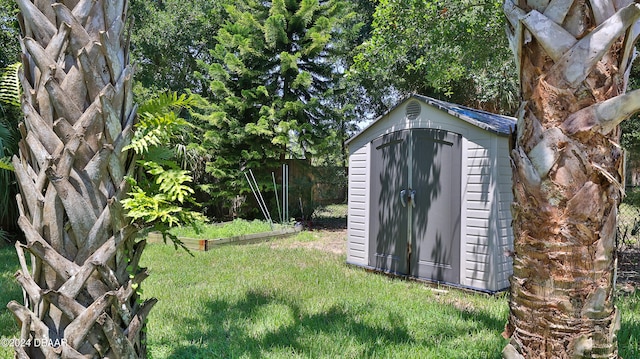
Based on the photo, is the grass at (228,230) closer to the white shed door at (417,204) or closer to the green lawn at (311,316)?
the green lawn at (311,316)

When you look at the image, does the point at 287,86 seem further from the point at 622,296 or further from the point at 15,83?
the point at 15,83

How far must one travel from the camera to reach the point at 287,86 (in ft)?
40.1

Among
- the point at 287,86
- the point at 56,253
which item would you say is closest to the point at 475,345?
the point at 56,253

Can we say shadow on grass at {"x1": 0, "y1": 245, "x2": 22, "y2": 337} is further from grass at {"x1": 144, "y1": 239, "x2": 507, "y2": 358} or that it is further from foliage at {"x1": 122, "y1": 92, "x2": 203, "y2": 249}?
foliage at {"x1": 122, "y1": 92, "x2": 203, "y2": 249}

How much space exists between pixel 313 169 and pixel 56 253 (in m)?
11.3

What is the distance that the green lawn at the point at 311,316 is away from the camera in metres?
3.26

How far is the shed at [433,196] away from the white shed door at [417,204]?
14mm

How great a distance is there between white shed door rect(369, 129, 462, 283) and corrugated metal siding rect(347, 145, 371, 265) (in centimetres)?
14

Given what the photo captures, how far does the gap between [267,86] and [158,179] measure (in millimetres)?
11075

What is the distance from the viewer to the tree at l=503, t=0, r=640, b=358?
1.22 metres

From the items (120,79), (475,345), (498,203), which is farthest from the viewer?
(498,203)

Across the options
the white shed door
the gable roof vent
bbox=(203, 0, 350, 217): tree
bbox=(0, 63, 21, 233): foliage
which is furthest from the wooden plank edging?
the gable roof vent

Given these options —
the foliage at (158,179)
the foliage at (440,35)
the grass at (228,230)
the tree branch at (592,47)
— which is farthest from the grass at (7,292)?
the foliage at (440,35)

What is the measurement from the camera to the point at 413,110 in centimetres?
597
